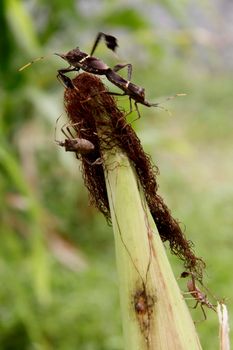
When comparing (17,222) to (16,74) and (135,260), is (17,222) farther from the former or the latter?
(135,260)

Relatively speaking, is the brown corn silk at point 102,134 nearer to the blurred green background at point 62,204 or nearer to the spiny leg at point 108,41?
the spiny leg at point 108,41

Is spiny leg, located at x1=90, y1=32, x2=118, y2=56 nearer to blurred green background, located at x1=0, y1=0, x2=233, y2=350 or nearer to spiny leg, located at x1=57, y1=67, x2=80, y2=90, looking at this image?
spiny leg, located at x1=57, y1=67, x2=80, y2=90

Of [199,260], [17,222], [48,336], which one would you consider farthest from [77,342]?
[199,260]

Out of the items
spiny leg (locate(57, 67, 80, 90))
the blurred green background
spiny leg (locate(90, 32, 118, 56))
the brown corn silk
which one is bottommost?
the brown corn silk

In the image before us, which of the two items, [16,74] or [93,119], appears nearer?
[93,119]

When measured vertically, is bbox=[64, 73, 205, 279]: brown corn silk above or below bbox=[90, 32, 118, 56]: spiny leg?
below

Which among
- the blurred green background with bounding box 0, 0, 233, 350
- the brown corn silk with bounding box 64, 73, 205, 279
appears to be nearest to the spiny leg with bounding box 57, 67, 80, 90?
the brown corn silk with bounding box 64, 73, 205, 279

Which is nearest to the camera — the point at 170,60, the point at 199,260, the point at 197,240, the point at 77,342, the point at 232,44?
the point at 199,260

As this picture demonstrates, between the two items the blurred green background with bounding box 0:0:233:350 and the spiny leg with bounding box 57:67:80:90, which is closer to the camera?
the spiny leg with bounding box 57:67:80:90
